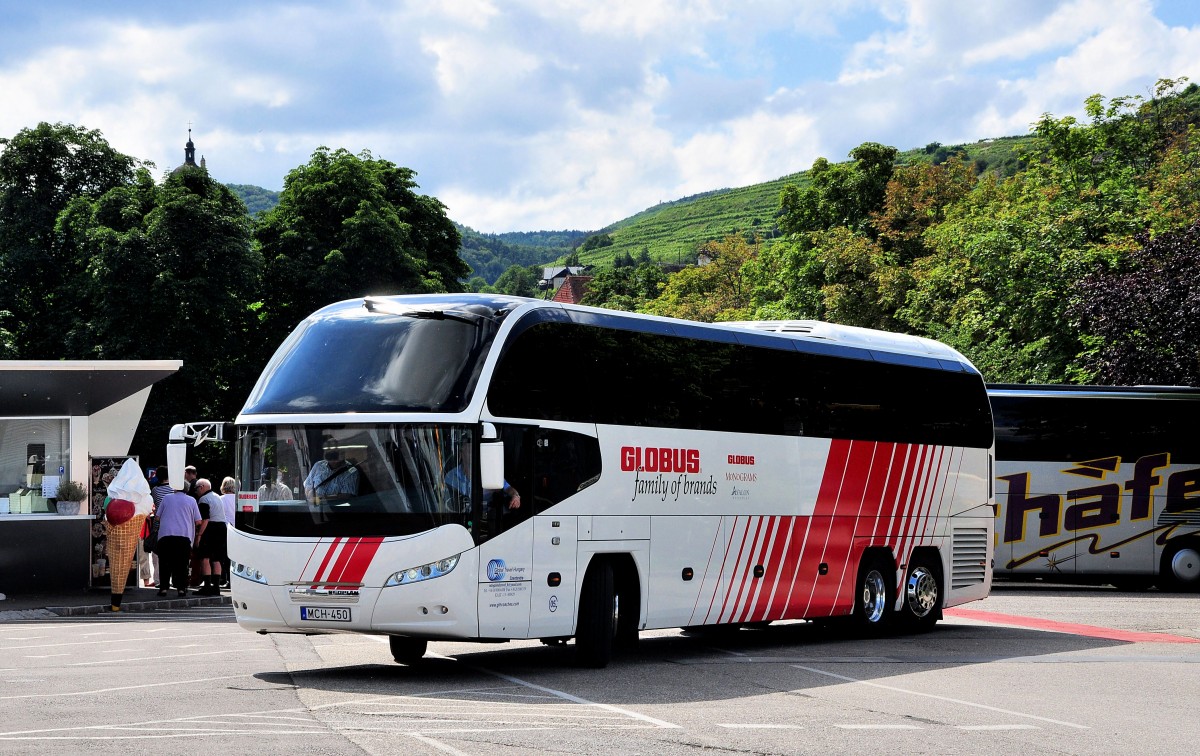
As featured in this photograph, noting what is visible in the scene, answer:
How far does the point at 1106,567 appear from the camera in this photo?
27672mm

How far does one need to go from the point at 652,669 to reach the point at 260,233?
43.5 meters

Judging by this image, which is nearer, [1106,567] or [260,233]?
[1106,567]

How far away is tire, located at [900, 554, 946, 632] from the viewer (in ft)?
62.0

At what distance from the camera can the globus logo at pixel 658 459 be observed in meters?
14.5

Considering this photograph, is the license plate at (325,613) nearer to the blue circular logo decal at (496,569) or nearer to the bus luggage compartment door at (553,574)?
the blue circular logo decal at (496,569)

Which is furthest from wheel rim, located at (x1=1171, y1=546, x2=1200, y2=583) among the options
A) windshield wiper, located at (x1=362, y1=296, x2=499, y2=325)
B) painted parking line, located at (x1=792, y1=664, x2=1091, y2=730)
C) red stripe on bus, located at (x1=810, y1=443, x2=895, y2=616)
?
windshield wiper, located at (x1=362, y1=296, x2=499, y2=325)

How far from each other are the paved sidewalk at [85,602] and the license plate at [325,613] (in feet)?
31.8

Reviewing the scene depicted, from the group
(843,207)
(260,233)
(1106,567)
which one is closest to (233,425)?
(1106,567)

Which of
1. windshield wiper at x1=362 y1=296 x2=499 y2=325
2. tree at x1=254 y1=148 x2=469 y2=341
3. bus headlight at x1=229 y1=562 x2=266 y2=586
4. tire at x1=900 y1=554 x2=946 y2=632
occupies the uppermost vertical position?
tree at x1=254 y1=148 x2=469 y2=341

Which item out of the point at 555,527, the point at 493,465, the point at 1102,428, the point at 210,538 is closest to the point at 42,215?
the point at 210,538

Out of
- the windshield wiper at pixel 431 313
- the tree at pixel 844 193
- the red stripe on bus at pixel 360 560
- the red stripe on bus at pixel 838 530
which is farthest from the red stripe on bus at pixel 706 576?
the tree at pixel 844 193

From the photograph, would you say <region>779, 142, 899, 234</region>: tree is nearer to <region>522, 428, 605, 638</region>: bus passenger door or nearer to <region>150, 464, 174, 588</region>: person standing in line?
<region>150, 464, 174, 588</region>: person standing in line

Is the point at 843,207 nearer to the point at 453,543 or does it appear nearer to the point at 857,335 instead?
the point at 857,335

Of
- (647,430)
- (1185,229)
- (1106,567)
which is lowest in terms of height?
(1106,567)
